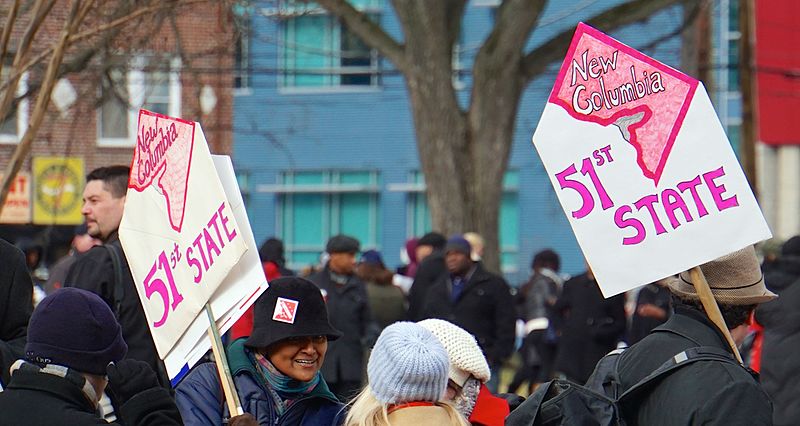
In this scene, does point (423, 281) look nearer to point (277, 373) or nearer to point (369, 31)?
point (369, 31)

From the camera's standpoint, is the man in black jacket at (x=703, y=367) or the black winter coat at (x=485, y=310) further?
the black winter coat at (x=485, y=310)

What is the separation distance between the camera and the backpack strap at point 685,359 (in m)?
4.11

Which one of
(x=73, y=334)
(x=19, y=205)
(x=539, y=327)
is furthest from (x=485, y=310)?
(x=19, y=205)

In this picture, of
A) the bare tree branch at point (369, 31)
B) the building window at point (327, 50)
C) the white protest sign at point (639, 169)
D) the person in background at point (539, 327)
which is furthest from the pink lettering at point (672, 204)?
the building window at point (327, 50)

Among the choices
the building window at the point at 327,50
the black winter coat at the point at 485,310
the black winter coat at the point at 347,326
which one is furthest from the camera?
the building window at the point at 327,50

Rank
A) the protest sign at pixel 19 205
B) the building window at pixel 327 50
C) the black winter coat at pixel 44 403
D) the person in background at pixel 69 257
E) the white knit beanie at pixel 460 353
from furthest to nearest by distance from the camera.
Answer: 1. the building window at pixel 327 50
2. the protest sign at pixel 19 205
3. the person in background at pixel 69 257
4. the white knit beanie at pixel 460 353
5. the black winter coat at pixel 44 403

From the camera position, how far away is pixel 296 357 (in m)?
4.97

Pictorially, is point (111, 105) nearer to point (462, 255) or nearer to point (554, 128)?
point (462, 255)

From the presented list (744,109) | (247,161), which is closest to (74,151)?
(247,161)

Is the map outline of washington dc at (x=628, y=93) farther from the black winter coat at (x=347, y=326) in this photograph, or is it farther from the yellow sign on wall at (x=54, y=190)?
the yellow sign on wall at (x=54, y=190)

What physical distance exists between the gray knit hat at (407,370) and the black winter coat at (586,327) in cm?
858

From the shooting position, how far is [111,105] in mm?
32406

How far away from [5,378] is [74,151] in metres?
26.3

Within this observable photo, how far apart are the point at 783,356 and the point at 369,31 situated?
11.2 metres
